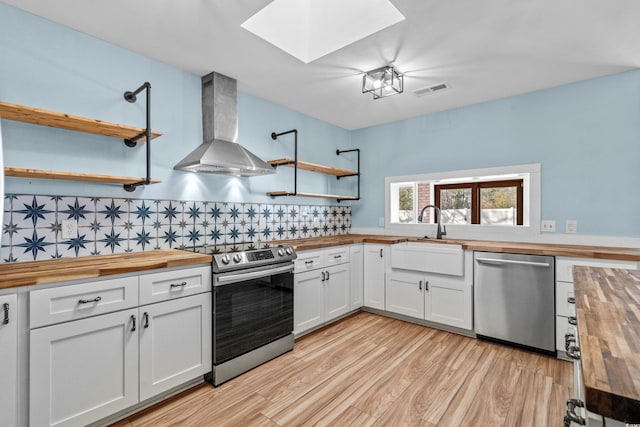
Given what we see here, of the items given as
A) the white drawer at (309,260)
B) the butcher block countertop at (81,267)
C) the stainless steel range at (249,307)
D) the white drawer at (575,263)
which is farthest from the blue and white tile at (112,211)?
the white drawer at (575,263)

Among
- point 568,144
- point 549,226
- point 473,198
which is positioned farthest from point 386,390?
point 473,198

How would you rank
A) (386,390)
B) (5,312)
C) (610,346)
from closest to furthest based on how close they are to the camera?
(610,346)
(5,312)
(386,390)

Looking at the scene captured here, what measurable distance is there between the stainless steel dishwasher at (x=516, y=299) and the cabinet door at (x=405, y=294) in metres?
0.52

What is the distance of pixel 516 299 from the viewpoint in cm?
267

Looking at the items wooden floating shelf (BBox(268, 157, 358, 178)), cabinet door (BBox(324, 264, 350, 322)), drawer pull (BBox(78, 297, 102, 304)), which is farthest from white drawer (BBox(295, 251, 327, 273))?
drawer pull (BBox(78, 297, 102, 304))

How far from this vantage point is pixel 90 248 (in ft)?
6.93

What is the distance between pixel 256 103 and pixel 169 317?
221 cm

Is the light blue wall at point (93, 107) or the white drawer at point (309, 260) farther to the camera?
the white drawer at point (309, 260)

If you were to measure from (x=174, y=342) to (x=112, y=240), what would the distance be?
0.87 meters

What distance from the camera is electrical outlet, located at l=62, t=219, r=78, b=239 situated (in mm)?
2014

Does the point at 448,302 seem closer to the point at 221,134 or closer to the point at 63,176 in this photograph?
the point at 221,134

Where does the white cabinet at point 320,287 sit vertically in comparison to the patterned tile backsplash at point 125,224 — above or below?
below

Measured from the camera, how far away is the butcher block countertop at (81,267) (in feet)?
4.79

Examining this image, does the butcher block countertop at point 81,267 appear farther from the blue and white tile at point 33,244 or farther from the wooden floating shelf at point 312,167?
the wooden floating shelf at point 312,167
